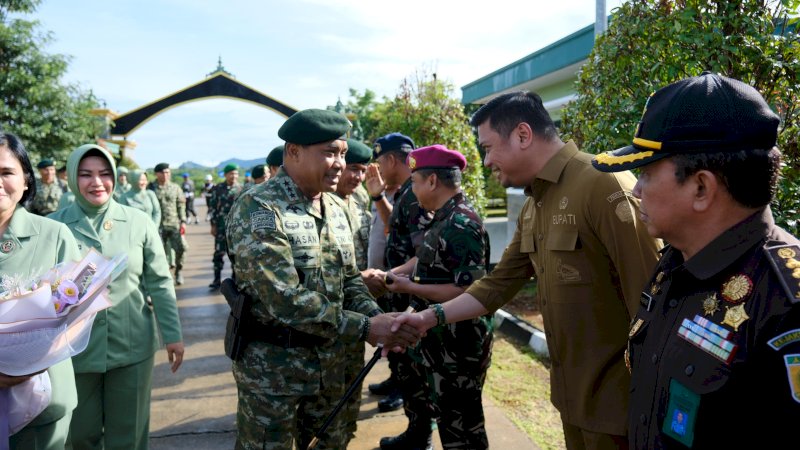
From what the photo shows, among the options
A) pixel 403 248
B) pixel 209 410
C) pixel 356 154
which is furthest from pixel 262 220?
pixel 209 410

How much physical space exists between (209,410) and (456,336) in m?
2.60

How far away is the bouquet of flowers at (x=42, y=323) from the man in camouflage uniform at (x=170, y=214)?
799 cm

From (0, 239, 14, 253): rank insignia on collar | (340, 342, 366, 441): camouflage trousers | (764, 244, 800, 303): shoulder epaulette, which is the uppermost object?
(0, 239, 14, 253): rank insignia on collar

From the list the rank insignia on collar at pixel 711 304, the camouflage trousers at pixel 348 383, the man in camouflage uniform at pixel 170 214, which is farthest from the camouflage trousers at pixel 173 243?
the rank insignia on collar at pixel 711 304

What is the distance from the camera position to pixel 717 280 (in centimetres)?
125

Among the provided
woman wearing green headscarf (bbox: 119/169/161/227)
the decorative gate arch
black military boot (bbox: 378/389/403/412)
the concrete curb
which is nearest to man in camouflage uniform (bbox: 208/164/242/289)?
woman wearing green headscarf (bbox: 119/169/161/227)

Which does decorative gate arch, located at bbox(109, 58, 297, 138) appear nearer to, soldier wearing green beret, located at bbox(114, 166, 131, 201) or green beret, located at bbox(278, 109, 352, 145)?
soldier wearing green beret, located at bbox(114, 166, 131, 201)

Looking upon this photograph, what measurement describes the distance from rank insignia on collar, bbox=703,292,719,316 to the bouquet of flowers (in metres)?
2.09

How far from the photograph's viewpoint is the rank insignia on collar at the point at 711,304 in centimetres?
122

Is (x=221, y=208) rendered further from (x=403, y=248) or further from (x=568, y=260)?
(x=568, y=260)

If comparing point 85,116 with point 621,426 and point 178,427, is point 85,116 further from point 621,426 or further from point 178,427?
point 621,426

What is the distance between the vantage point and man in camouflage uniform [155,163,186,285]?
9805 millimetres

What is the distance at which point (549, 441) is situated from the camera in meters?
3.82

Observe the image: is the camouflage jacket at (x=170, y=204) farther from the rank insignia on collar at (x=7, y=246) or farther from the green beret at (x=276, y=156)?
the rank insignia on collar at (x=7, y=246)
